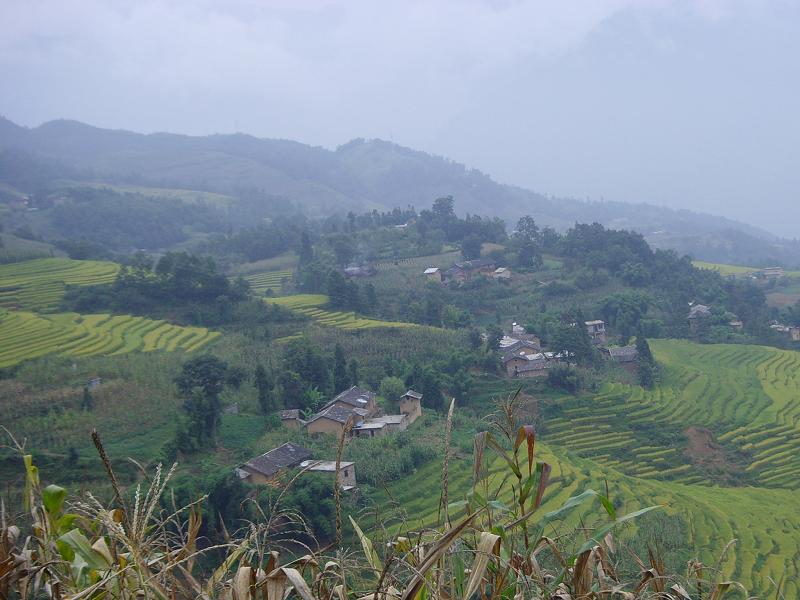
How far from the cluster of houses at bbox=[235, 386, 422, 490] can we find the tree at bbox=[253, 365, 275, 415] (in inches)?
28.4

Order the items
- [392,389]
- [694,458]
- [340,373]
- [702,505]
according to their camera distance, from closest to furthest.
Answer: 1. [702,505]
2. [694,458]
3. [392,389]
4. [340,373]

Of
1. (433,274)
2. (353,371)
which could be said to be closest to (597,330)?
(433,274)

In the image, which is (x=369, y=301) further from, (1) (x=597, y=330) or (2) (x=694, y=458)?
(2) (x=694, y=458)

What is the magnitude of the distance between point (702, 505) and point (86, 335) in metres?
17.0

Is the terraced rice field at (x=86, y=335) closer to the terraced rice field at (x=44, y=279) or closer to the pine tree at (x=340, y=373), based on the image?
the terraced rice field at (x=44, y=279)

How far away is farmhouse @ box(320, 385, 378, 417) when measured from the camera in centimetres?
1845

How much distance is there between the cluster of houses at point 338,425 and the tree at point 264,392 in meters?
0.72

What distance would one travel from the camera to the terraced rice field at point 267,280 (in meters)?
36.7

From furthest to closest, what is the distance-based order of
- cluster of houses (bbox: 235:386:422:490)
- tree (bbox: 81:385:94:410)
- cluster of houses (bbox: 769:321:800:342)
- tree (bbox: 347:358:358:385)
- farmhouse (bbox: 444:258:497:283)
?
farmhouse (bbox: 444:258:497:283) → cluster of houses (bbox: 769:321:800:342) → tree (bbox: 347:358:358:385) → tree (bbox: 81:385:94:410) → cluster of houses (bbox: 235:386:422:490)

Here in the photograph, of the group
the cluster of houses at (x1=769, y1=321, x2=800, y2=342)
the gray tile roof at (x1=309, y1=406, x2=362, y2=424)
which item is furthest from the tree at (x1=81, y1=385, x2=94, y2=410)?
the cluster of houses at (x1=769, y1=321, x2=800, y2=342)

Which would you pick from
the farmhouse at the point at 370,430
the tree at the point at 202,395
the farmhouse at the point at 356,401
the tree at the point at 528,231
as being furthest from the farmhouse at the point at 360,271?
the farmhouse at the point at 370,430

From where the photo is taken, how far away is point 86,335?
21.9 meters

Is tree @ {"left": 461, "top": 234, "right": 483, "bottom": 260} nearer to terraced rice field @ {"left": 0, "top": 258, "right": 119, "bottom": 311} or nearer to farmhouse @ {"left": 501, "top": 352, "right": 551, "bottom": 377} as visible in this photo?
farmhouse @ {"left": 501, "top": 352, "right": 551, "bottom": 377}

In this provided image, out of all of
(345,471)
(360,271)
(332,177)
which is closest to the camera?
(345,471)
